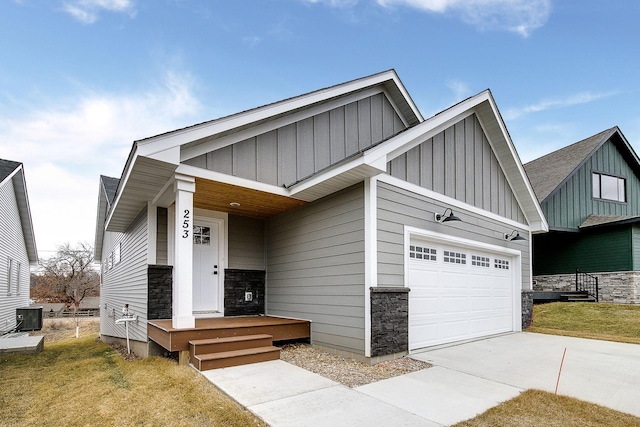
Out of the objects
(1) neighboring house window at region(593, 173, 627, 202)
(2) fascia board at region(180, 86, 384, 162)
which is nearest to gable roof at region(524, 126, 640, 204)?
(1) neighboring house window at region(593, 173, 627, 202)

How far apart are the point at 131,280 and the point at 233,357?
13.8ft

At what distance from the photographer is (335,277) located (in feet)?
21.0

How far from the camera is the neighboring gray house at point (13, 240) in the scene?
12508 mm

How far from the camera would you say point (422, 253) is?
6.97 m

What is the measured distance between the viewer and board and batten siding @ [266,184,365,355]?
236 inches

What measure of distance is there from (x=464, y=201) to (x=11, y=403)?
7.93 metres

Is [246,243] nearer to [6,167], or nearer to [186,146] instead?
[186,146]

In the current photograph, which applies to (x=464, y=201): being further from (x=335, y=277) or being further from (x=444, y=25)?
(x=444, y=25)

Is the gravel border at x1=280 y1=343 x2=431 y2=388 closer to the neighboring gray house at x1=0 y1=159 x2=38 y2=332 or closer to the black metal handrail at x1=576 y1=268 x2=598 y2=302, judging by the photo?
the neighboring gray house at x1=0 y1=159 x2=38 y2=332

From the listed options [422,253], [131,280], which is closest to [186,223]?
[131,280]

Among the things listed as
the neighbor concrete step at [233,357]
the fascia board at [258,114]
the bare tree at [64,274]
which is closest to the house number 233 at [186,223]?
the fascia board at [258,114]

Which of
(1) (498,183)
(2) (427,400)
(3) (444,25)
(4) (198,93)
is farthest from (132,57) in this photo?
(2) (427,400)

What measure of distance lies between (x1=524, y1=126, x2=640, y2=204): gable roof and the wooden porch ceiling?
10794mm

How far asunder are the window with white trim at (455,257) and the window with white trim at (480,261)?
414 millimetres
